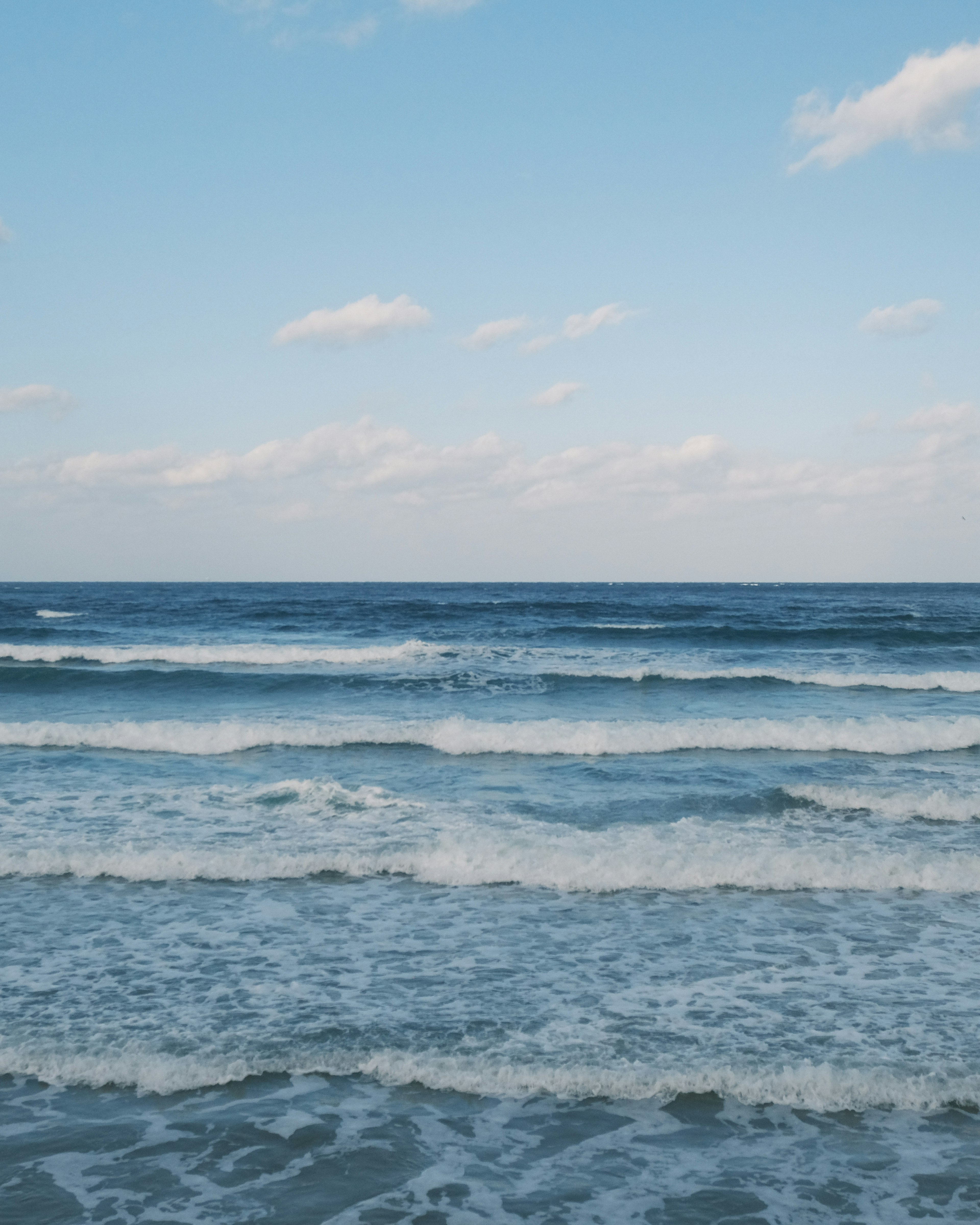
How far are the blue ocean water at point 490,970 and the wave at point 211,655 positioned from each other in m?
9.57

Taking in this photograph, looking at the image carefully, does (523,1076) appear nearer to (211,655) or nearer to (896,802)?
(896,802)

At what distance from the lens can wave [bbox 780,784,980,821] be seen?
445 inches

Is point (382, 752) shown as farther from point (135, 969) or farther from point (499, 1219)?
point (499, 1219)

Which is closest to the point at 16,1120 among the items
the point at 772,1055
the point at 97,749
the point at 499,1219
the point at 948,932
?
the point at 499,1219

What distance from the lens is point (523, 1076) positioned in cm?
532

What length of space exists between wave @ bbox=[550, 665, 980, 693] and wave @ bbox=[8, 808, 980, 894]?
44.4ft

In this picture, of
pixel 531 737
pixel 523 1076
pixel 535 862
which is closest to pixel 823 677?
pixel 531 737

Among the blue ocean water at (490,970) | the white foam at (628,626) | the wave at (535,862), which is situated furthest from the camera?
the white foam at (628,626)

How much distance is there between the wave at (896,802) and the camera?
11305 mm

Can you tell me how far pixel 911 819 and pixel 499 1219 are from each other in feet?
29.6

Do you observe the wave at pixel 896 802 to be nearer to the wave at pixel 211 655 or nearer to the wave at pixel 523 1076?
the wave at pixel 523 1076

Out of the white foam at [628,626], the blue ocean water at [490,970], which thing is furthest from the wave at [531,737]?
the white foam at [628,626]

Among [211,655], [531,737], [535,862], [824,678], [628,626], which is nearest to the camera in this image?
[535,862]

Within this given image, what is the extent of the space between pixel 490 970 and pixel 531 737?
9133 millimetres
